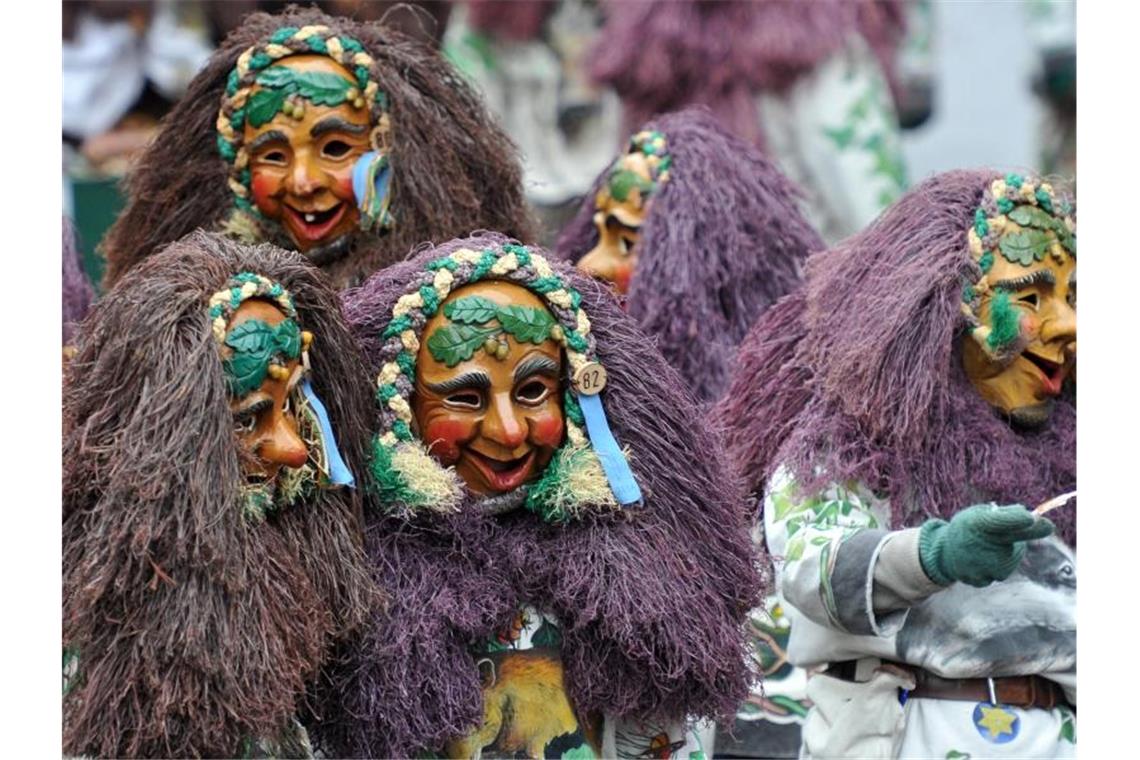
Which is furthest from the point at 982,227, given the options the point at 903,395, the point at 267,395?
the point at 267,395

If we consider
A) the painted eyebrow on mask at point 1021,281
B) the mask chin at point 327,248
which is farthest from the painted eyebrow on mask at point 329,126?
the painted eyebrow on mask at point 1021,281

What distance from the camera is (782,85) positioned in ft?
22.2

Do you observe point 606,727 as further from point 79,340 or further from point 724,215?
point 724,215

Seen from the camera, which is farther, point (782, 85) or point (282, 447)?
point (782, 85)

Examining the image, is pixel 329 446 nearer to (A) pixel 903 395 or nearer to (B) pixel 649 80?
(A) pixel 903 395

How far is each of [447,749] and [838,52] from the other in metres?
3.52

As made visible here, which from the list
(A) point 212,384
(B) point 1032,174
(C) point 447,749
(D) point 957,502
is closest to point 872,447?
(D) point 957,502

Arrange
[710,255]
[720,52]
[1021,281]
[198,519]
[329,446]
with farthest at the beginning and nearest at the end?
1. [720,52]
2. [710,255]
3. [1021,281]
4. [329,446]
5. [198,519]

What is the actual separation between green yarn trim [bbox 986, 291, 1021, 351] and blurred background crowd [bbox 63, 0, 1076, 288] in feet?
6.32

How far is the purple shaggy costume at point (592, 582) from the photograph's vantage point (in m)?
3.70

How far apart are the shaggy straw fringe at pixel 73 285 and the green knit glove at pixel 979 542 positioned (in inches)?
72.0

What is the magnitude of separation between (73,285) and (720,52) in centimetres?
235

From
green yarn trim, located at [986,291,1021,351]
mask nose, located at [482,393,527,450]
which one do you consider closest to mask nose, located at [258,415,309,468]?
mask nose, located at [482,393,527,450]

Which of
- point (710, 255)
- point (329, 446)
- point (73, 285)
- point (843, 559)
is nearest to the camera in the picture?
point (329, 446)
